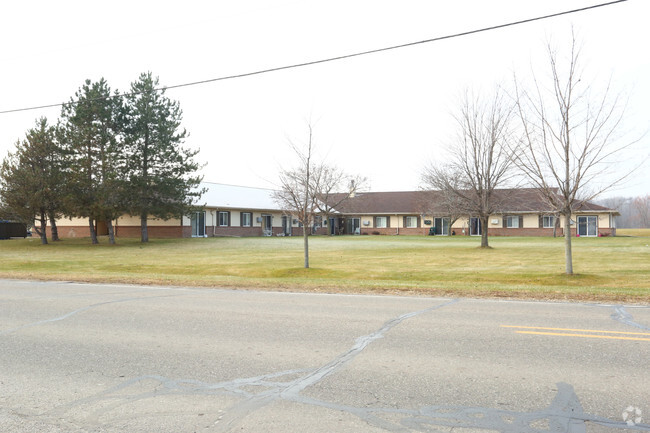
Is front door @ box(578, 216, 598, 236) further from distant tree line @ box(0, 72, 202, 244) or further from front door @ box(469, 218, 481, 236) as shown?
distant tree line @ box(0, 72, 202, 244)

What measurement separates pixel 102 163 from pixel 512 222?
4231cm

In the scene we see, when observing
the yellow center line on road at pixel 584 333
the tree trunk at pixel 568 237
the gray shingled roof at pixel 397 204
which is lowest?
the yellow center line on road at pixel 584 333

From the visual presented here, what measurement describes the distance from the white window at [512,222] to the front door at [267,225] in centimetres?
2645

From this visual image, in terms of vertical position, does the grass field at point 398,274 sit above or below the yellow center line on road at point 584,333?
below

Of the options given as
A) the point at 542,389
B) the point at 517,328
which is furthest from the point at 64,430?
the point at 517,328

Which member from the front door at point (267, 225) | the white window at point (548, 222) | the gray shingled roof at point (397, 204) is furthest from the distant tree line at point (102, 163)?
the white window at point (548, 222)

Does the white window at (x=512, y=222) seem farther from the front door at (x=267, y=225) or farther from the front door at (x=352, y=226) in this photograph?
the front door at (x=267, y=225)

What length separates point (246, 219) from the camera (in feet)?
175

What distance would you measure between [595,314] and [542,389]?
4462 millimetres

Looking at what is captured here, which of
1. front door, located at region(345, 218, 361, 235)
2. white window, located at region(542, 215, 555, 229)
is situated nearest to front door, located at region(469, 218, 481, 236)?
white window, located at region(542, 215, 555, 229)

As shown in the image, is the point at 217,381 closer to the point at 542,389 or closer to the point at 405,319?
the point at 542,389

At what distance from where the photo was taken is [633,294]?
10.9 m

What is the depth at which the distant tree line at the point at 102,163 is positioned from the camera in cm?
3425

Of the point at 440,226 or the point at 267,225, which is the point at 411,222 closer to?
the point at 440,226
